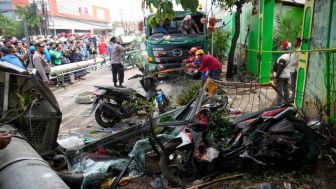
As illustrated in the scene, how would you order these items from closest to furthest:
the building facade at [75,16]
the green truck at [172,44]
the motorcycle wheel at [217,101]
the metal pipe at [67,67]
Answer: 1. the motorcycle wheel at [217,101]
2. the metal pipe at [67,67]
3. the green truck at [172,44]
4. the building facade at [75,16]

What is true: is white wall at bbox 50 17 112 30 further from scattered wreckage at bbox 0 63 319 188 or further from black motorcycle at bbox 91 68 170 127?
scattered wreckage at bbox 0 63 319 188

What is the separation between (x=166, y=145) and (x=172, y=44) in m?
7.32

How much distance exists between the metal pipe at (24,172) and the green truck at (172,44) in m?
8.34

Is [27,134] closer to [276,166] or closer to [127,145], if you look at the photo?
[127,145]

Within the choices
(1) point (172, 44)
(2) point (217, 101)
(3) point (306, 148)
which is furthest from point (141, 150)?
(1) point (172, 44)

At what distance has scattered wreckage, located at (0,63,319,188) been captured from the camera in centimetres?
359

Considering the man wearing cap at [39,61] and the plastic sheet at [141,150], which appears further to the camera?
the man wearing cap at [39,61]

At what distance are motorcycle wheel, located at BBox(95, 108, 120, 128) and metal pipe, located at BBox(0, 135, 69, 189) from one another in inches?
146

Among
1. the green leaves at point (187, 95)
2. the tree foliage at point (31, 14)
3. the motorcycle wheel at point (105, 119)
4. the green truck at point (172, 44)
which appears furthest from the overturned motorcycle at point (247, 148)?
the tree foliage at point (31, 14)

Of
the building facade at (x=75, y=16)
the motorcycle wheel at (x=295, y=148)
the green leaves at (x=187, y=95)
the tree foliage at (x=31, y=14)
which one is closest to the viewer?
the motorcycle wheel at (x=295, y=148)

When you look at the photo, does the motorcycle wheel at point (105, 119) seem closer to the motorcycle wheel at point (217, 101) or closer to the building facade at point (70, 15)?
the motorcycle wheel at point (217, 101)

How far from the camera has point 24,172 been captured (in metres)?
2.09

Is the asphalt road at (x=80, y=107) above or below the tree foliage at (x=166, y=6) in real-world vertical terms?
below

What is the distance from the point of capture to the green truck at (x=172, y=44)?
10664mm
